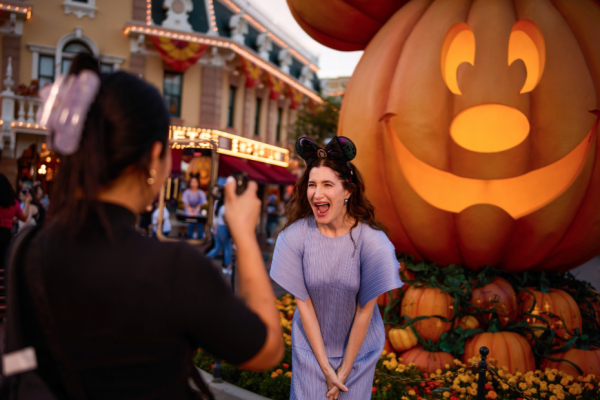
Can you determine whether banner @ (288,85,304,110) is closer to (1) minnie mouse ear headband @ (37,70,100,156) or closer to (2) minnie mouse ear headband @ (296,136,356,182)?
(2) minnie mouse ear headband @ (296,136,356,182)

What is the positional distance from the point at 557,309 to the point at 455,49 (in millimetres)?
2084

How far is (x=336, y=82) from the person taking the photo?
32.1m

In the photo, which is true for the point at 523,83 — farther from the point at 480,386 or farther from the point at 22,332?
the point at 22,332

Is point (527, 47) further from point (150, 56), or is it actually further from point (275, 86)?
point (275, 86)

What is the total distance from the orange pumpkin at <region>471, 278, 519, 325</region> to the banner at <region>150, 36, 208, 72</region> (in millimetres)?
13561

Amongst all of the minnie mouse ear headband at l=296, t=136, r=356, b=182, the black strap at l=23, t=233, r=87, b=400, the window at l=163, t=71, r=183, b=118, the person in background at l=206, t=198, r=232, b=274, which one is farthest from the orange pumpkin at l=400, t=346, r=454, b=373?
the window at l=163, t=71, r=183, b=118

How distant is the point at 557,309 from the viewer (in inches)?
146

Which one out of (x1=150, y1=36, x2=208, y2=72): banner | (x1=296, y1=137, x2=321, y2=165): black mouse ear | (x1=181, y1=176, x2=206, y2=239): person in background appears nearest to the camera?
(x1=181, y1=176, x2=206, y2=239): person in background

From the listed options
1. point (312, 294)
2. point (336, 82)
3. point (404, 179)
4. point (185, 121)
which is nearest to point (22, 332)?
point (312, 294)

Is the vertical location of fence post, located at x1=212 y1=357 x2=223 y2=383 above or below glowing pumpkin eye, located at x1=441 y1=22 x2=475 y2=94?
below

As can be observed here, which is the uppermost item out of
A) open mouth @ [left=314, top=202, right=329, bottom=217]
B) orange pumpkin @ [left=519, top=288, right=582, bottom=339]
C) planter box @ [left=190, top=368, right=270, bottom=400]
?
open mouth @ [left=314, top=202, right=329, bottom=217]

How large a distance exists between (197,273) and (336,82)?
3220 centimetres

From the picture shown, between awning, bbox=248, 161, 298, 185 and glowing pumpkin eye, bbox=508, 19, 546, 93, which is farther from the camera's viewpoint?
awning, bbox=248, 161, 298, 185

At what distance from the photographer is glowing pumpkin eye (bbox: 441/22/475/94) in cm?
365
